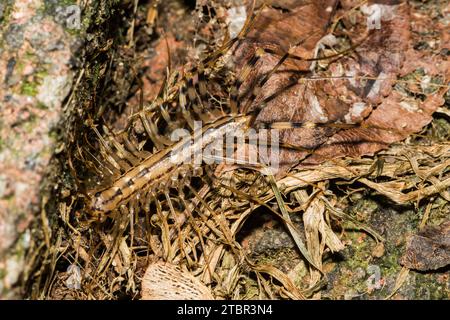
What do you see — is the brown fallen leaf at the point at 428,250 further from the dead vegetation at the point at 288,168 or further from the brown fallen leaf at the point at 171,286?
the brown fallen leaf at the point at 171,286

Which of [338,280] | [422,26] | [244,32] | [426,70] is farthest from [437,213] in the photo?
[244,32]

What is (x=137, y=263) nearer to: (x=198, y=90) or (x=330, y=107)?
(x=198, y=90)

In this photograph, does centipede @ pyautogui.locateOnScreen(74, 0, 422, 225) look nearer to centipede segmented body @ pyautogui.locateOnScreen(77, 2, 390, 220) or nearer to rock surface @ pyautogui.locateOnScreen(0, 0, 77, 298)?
centipede segmented body @ pyautogui.locateOnScreen(77, 2, 390, 220)

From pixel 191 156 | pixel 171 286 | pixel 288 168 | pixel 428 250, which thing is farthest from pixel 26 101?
pixel 428 250

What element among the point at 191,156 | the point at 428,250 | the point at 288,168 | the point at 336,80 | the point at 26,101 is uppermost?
the point at 26,101

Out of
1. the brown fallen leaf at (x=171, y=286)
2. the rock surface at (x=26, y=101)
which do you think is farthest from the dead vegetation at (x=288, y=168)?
the rock surface at (x=26, y=101)

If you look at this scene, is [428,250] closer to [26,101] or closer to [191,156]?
[191,156]
